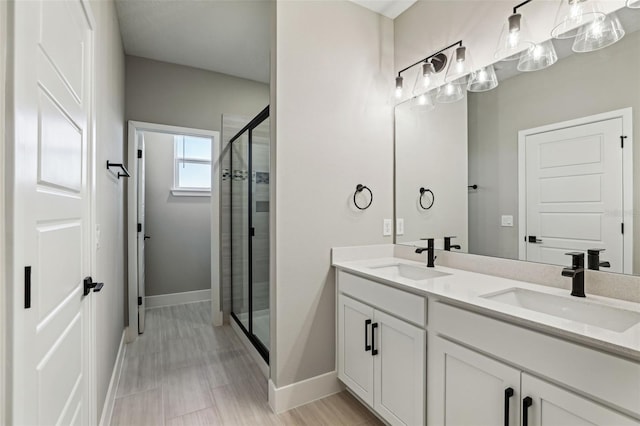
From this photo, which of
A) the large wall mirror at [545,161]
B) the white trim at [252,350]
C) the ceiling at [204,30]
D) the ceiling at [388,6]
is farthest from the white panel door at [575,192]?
the white trim at [252,350]

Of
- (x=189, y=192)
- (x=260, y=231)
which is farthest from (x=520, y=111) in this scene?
(x=189, y=192)

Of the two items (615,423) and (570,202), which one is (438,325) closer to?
(615,423)

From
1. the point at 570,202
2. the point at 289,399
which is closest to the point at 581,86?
the point at 570,202

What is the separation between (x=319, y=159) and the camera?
2.06m

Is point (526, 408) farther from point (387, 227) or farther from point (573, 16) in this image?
point (573, 16)

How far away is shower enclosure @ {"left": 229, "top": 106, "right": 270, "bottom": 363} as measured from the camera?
8.47 ft

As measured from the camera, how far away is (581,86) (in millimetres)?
1400

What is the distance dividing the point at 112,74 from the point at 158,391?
7.31 feet

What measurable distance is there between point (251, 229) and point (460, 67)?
2.11 meters

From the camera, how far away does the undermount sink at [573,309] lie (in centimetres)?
113

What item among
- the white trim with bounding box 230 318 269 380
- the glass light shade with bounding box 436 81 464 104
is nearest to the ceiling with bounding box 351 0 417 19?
the glass light shade with bounding box 436 81 464 104

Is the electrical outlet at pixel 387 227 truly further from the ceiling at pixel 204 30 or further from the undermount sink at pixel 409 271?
the ceiling at pixel 204 30

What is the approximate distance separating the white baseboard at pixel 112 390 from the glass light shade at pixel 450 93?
9.03ft

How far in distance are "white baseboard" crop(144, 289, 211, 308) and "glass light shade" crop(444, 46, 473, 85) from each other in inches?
153
